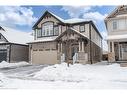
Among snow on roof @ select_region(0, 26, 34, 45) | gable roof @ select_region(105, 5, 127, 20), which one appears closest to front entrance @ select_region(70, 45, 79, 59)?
gable roof @ select_region(105, 5, 127, 20)

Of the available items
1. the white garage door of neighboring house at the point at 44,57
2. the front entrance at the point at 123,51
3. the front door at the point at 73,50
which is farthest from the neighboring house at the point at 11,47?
the front entrance at the point at 123,51

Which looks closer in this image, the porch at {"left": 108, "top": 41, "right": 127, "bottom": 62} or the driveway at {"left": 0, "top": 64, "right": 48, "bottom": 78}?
the driveway at {"left": 0, "top": 64, "right": 48, "bottom": 78}

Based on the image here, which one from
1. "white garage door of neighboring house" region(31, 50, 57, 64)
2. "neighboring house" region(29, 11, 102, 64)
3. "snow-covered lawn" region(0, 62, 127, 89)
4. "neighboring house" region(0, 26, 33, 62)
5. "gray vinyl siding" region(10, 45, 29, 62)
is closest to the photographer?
"snow-covered lawn" region(0, 62, 127, 89)

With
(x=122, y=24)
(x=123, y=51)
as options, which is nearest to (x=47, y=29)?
(x=122, y=24)

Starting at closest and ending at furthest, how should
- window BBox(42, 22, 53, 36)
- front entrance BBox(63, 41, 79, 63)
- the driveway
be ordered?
the driveway < front entrance BBox(63, 41, 79, 63) < window BBox(42, 22, 53, 36)

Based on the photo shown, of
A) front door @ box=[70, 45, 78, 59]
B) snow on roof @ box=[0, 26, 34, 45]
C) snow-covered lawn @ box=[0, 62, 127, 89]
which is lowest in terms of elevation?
snow-covered lawn @ box=[0, 62, 127, 89]

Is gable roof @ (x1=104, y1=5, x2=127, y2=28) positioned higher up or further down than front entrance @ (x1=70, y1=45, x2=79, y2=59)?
higher up

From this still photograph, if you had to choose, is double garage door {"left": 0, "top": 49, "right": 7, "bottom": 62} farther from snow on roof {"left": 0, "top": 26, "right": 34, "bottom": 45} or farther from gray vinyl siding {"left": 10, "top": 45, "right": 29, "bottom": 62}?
snow on roof {"left": 0, "top": 26, "right": 34, "bottom": 45}

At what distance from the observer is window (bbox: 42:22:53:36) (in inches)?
1030

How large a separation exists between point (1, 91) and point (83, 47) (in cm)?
1409

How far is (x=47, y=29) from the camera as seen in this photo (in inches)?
1043

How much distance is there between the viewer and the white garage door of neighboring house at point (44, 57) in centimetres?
2525

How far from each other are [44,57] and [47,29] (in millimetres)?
3521
